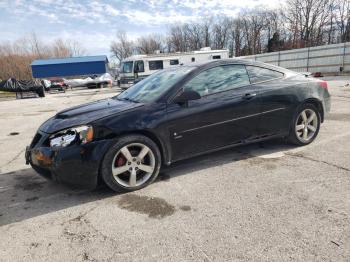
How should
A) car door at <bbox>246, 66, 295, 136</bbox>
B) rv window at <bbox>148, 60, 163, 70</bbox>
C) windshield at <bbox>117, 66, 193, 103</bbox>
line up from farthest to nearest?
rv window at <bbox>148, 60, 163, 70</bbox> → car door at <bbox>246, 66, 295, 136</bbox> → windshield at <bbox>117, 66, 193, 103</bbox>

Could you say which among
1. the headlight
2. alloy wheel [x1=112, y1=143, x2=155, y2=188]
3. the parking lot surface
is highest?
the headlight

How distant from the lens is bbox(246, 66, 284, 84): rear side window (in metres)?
4.18

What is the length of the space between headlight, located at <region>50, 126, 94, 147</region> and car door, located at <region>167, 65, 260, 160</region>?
964 millimetres

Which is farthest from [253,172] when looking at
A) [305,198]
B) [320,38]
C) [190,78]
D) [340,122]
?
[320,38]

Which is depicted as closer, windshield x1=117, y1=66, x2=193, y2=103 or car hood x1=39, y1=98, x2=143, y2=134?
car hood x1=39, y1=98, x2=143, y2=134

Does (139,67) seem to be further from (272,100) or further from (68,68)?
(68,68)

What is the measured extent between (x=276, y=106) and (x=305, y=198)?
5.46 ft

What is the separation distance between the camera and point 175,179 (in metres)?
3.63

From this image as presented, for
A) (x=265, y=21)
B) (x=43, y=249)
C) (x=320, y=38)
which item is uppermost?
(x=265, y=21)

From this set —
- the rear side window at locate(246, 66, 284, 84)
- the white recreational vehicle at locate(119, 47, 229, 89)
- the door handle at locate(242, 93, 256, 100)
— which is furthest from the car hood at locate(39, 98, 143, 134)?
the white recreational vehicle at locate(119, 47, 229, 89)

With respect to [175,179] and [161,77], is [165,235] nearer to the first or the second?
[175,179]

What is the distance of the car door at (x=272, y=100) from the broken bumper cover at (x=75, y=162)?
7.61ft

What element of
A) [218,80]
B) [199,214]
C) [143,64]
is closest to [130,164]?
[199,214]

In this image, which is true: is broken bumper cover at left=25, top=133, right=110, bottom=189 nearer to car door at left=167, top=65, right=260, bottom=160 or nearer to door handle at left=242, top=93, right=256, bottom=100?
car door at left=167, top=65, right=260, bottom=160
